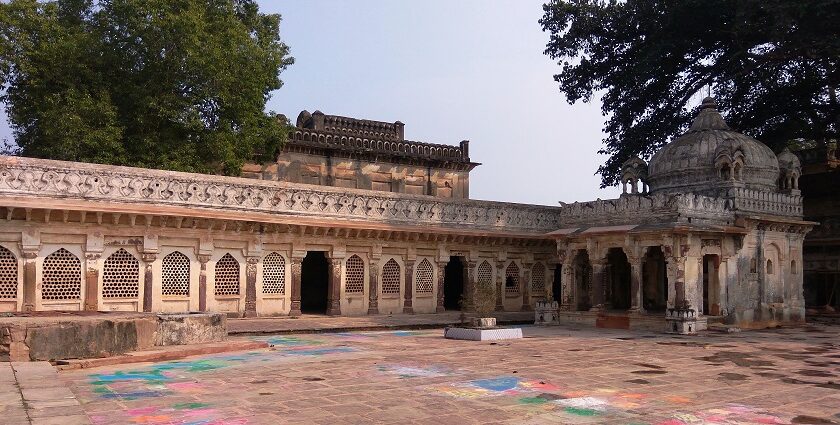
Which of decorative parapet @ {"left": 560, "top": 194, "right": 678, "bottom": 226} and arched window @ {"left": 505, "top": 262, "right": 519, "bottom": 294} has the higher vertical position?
decorative parapet @ {"left": 560, "top": 194, "right": 678, "bottom": 226}

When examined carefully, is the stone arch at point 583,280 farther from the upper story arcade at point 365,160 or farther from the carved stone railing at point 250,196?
the upper story arcade at point 365,160

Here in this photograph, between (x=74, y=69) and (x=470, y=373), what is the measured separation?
16376 mm

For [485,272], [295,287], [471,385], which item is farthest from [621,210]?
[471,385]

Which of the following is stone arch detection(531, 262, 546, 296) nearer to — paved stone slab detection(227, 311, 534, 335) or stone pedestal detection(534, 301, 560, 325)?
paved stone slab detection(227, 311, 534, 335)

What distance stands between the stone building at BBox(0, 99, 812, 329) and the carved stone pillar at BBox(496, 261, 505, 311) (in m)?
0.04

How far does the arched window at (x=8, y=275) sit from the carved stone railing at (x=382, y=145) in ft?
45.0

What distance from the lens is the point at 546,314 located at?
2150cm

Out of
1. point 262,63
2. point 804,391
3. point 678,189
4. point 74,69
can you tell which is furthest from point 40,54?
point 804,391

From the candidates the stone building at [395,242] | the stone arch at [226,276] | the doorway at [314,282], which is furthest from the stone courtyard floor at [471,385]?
the doorway at [314,282]

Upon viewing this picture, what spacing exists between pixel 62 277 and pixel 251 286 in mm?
4745

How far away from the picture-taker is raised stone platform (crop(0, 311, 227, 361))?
1016cm

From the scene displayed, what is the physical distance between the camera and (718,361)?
1280 cm

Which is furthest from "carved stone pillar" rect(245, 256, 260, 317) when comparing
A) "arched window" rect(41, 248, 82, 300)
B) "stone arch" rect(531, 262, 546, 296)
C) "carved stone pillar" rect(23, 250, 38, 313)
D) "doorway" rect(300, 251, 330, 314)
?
"stone arch" rect(531, 262, 546, 296)

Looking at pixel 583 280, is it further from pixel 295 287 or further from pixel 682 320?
pixel 295 287
